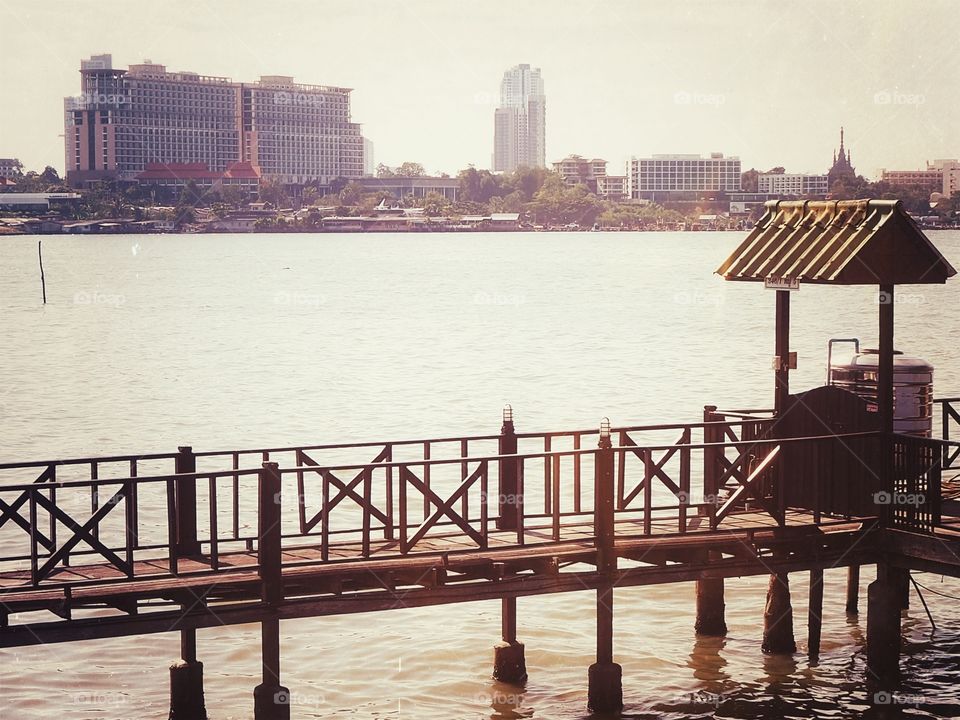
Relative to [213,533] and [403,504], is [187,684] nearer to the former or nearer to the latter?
[213,533]

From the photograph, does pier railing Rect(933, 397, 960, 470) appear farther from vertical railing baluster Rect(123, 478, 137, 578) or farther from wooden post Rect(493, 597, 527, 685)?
vertical railing baluster Rect(123, 478, 137, 578)

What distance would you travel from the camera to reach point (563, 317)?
380 feet

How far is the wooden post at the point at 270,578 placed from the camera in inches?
550

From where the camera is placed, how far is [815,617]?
63.0ft

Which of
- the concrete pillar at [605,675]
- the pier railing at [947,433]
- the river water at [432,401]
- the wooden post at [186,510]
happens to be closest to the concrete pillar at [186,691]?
the wooden post at [186,510]

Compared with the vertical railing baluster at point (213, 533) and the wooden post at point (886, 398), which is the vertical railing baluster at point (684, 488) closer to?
the wooden post at point (886, 398)

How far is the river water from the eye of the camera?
61.8 feet

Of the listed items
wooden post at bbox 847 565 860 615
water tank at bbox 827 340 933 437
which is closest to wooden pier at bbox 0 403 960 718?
water tank at bbox 827 340 933 437

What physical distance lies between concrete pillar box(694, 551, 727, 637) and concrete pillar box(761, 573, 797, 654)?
911 mm

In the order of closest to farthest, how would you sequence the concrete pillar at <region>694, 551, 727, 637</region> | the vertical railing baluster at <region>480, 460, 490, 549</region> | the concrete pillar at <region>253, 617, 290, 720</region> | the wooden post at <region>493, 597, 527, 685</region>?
the concrete pillar at <region>253, 617, 290, 720</region> → the vertical railing baluster at <region>480, 460, 490, 549</region> → the wooden post at <region>493, 597, 527, 685</region> → the concrete pillar at <region>694, 551, 727, 637</region>

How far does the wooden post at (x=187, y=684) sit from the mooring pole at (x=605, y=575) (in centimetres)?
437

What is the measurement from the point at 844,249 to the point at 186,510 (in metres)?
8.00

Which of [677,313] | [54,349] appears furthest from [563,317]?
[54,349]

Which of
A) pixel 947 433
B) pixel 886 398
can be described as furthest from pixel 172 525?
pixel 947 433
